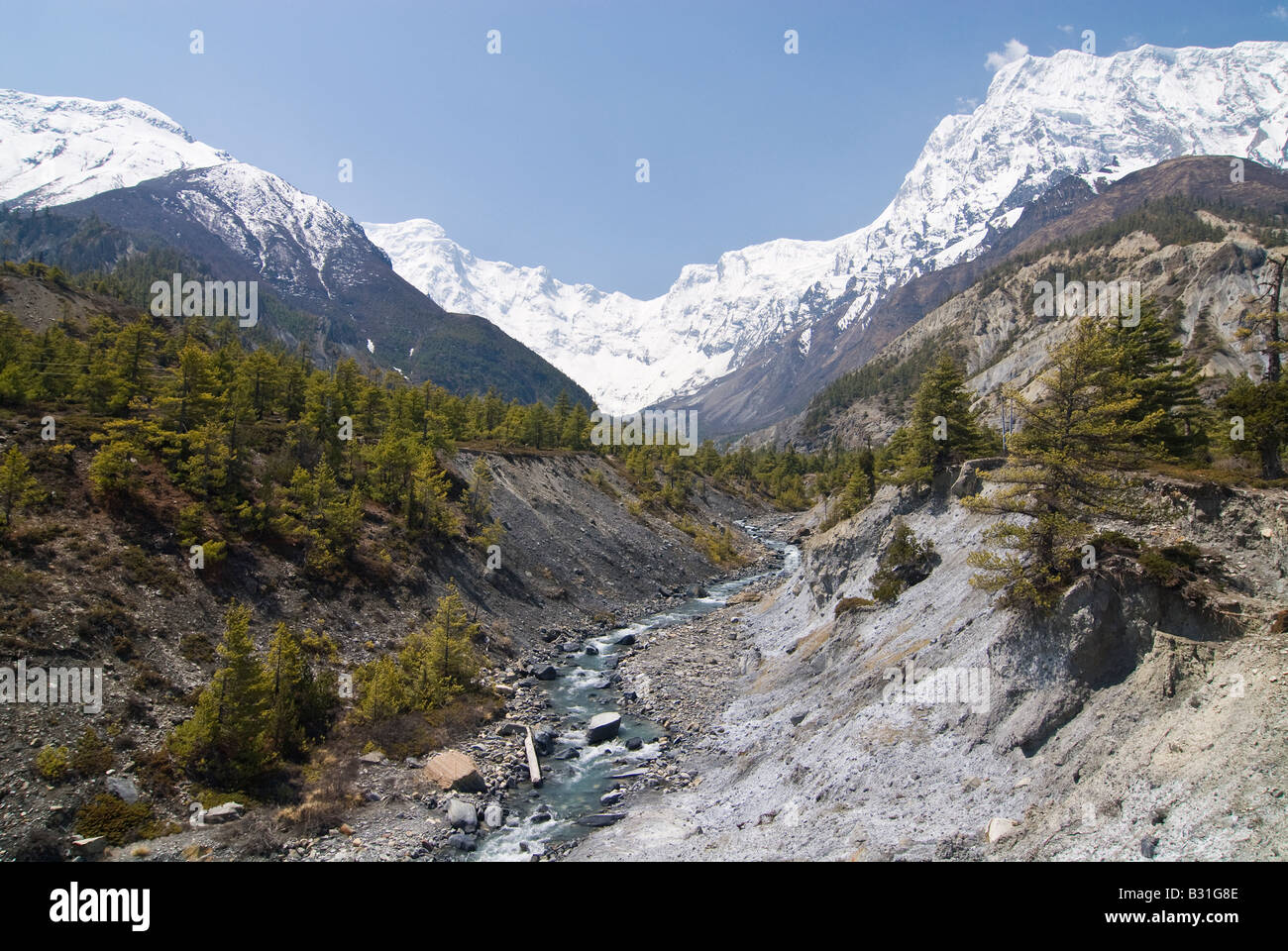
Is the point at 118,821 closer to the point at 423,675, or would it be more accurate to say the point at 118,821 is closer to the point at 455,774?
the point at 455,774

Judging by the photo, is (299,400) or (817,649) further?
(299,400)

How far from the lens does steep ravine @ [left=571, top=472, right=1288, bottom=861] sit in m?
14.5

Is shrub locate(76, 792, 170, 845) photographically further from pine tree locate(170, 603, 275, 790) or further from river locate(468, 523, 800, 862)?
river locate(468, 523, 800, 862)

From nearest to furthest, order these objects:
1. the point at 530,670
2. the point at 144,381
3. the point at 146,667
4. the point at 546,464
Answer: the point at 146,667, the point at 530,670, the point at 144,381, the point at 546,464

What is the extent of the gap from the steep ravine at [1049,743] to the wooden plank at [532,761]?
20.4 feet

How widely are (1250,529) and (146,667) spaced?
4544 centimetres

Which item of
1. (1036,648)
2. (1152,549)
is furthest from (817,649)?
(1152,549)

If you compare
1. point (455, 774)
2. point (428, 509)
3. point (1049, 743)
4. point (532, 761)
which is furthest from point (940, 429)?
point (428, 509)

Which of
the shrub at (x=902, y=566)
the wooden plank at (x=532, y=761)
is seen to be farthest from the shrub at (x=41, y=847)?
the shrub at (x=902, y=566)

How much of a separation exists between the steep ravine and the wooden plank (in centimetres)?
622

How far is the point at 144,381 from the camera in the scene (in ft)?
163

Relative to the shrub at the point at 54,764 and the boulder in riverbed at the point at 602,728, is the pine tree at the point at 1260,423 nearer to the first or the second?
the boulder in riverbed at the point at 602,728

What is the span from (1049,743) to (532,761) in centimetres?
2232
